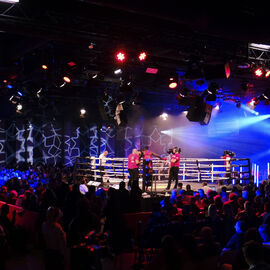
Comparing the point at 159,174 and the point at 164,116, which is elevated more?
the point at 164,116

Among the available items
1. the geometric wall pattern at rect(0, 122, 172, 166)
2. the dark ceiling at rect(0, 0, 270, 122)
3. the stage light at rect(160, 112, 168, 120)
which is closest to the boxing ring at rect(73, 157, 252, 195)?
the dark ceiling at rect(0, 0, 270, 122)

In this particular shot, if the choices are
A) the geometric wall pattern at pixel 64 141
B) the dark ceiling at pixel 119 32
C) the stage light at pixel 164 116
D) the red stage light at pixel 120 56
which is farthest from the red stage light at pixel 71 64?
the stage light at pixel 164 116

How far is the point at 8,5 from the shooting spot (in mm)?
8031

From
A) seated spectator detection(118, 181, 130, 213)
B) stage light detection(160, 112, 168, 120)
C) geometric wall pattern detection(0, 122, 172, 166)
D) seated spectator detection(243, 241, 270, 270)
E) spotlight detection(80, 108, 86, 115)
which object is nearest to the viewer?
seated spectator detection(243, 241, 270, 270)

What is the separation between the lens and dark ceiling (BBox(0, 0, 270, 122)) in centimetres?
730

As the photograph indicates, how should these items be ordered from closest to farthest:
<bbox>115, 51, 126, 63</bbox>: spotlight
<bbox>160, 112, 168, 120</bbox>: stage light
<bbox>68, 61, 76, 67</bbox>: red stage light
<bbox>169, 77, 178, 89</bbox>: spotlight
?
<bbox>115, 51, 126, 63</bbox>: spotlight, <bbox>68, 61, 76, 67</bbox>: red stage light, <bbox>169, 77, 178, 89</bbox>: spotlight, <bbox>160, 112, 168, 120</bbox>: stage light

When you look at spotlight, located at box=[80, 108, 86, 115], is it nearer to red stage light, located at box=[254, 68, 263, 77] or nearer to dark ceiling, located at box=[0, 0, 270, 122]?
dark ceiling, located at box=[0, 0, 270, 122]

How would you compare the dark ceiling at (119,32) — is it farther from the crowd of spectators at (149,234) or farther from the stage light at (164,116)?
the stage light at (164,116)

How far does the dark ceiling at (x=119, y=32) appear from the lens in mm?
7297

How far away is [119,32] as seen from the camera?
30.1 ft

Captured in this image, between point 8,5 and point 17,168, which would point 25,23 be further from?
point 17,168

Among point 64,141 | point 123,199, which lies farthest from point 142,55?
point 64,141

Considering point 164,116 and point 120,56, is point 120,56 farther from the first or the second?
point 164,116

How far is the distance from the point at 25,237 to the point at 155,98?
19.3 meters
